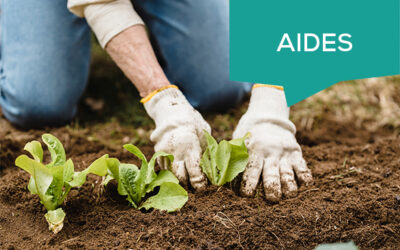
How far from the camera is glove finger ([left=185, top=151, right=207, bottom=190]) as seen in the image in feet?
4.93

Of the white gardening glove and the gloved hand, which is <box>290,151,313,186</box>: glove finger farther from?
the white gardening glove

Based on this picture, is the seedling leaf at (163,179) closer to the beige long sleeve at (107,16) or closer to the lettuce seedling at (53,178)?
the lettuce seedling at (53,178)

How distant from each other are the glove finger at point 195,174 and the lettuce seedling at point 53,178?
0.36 metres

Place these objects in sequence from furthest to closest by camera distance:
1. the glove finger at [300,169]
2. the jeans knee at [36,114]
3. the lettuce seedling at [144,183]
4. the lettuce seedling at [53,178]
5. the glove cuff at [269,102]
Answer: the jeans knee at [36,114], the glove cuff at [269,102], the glove finger at [300,169], the lettuce seedling at [144,183], the lettuce seedling at [53,178]

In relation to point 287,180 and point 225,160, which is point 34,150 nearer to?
point 225,160

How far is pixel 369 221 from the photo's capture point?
1.39 metres

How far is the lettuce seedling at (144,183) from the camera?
4.42 ft

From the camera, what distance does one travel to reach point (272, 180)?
1505mm

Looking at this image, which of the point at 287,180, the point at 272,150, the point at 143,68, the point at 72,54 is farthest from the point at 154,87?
the point at 72,54

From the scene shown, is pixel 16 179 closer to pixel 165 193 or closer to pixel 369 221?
pixel 165 193

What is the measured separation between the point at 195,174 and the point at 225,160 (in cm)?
13

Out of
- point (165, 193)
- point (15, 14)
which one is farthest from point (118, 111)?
point (165, 193)

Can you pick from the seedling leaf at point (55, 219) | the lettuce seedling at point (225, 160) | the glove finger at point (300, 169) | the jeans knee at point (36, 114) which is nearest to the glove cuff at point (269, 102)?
the glove finger at point (300, 169)

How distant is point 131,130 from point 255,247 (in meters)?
1.28
